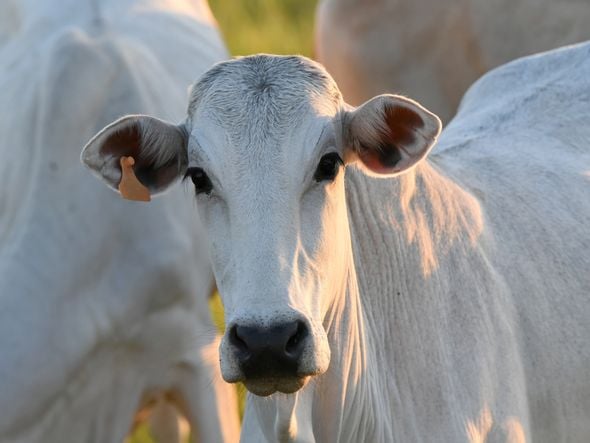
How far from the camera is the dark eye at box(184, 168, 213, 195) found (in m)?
3.78

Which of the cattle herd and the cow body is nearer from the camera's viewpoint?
the cattle herd

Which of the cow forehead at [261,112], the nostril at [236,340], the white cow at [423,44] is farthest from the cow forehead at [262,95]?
the white cow at [423,44]

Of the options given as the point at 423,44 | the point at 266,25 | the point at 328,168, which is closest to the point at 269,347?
the point at 328,168

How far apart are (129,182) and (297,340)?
2.61 ft

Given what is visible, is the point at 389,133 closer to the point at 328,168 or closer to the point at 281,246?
the point at 328,168

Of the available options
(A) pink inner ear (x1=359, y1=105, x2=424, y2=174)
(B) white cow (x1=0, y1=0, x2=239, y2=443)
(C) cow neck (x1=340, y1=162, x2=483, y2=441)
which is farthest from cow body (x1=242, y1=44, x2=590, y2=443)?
(B) white cow (x1=0, y1=0, x2=239, y2=443)

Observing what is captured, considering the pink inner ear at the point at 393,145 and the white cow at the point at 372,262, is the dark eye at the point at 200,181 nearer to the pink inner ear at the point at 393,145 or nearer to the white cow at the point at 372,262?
the white cow at the point at 372,262

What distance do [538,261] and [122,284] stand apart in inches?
70.5

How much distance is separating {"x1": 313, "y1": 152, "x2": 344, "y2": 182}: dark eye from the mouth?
0.48 metres

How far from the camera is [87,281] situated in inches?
221

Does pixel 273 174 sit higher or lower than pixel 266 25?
higher

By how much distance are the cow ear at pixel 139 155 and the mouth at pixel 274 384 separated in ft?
2.41

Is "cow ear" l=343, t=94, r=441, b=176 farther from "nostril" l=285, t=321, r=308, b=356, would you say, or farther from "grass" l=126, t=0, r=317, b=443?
"grass" l=126, t=0, r=317, b=443

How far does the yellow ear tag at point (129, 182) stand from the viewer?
4000 mm
